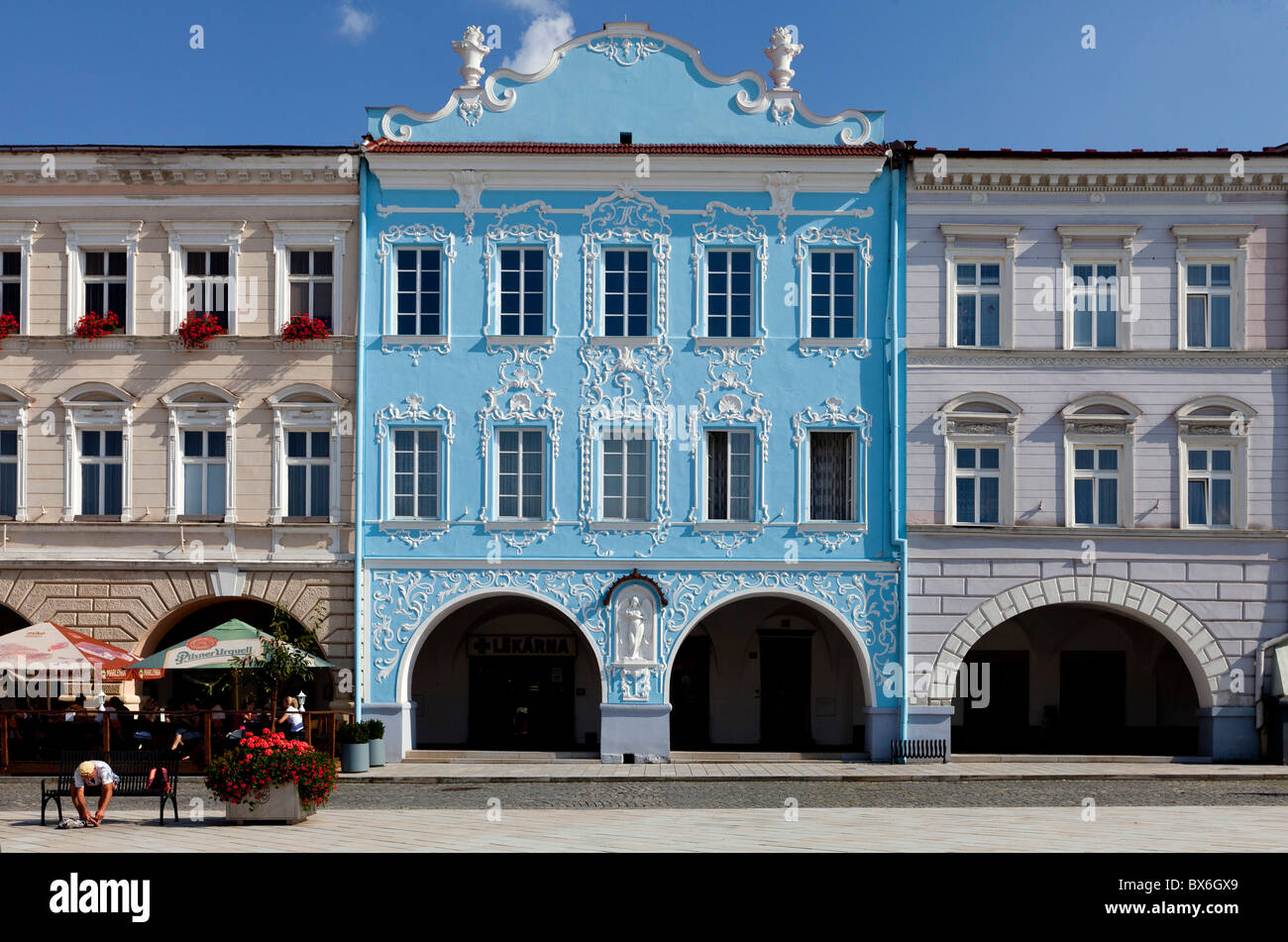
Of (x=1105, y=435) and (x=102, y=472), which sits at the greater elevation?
(x=1105, y=435)

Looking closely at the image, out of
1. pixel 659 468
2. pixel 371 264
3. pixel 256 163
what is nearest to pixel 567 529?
pixel 659 468

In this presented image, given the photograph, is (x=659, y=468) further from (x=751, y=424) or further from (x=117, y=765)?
(x=117, y=765)

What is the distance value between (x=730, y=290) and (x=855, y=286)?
8.46 ft

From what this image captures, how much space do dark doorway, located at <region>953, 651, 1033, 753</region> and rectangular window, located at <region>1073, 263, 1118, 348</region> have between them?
298 inches

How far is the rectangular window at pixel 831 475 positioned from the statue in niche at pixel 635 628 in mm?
3938

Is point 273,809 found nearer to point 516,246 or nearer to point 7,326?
point 516,246

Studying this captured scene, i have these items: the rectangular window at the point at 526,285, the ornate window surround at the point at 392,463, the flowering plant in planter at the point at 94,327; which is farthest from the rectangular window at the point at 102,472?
the rectangular window at the point at 526,285

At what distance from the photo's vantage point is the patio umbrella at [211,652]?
23.5 meters

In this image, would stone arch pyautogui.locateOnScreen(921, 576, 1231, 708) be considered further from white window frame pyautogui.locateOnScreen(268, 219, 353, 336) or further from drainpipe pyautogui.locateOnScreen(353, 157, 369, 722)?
white window frame pyautogui.locateOnScreen(268, 219, 353, 336)

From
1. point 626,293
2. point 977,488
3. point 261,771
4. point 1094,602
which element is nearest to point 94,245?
point 626,293

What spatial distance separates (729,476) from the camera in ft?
86.6

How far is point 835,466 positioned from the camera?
87.0 feet

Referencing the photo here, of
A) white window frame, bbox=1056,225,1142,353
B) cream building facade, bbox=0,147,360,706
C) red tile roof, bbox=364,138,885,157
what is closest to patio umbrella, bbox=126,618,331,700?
cream building facade, bbox=0,147,360,706

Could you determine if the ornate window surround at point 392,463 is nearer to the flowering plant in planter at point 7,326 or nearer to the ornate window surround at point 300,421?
the ornate window surround at point 300,421
